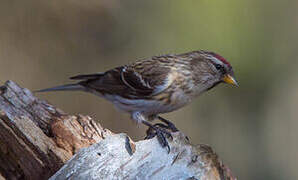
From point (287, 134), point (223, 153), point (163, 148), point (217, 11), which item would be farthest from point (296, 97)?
point (163, 148)

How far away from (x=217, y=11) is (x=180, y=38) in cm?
73

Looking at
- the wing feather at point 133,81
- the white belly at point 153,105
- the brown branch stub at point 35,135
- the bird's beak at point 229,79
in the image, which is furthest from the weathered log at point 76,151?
the bird's beak at point 229,79

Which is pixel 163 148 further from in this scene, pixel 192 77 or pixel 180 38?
pixel 180 38

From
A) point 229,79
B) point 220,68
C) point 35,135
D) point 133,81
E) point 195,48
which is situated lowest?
point 229,79

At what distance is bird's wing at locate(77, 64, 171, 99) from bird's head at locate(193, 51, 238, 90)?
34 centimetres

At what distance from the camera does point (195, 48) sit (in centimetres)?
741

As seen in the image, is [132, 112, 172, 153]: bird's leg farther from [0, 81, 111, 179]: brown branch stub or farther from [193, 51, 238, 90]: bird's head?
[193, 51, 238, 90]: bird's head

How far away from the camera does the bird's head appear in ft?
16.6

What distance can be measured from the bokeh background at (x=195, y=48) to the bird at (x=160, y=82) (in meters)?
1.93

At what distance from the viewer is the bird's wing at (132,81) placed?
5.06 meters

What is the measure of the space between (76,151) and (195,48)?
392cm

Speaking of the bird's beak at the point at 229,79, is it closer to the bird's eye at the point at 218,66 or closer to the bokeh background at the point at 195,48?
the bird's eye at the point at 218,66

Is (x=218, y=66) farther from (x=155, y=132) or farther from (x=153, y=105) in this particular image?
(x=155, y=132)

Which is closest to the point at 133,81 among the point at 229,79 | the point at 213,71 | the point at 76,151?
the point at 213,71
